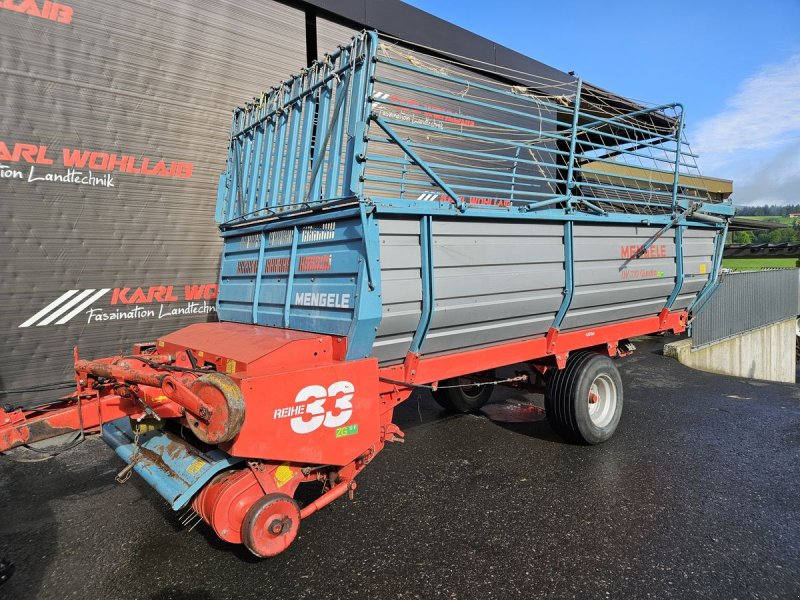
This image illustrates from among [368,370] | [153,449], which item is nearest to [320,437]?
[368,370]

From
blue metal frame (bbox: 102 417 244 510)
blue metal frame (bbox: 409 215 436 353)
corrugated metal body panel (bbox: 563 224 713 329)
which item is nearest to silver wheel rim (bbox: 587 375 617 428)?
corrugated metal body panel (bbox: 563 224 713 329)

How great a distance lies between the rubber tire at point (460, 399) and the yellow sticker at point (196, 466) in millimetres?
3379

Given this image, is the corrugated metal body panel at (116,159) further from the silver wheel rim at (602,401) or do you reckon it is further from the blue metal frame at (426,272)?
the silver wheel rim at (602,401)

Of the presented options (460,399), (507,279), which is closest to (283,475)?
(507,279)

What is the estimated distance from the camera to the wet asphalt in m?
2.81

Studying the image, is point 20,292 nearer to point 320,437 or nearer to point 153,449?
point 153,449

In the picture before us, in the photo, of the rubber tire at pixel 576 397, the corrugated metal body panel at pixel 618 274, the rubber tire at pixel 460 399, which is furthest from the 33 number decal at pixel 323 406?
the rubber tire at pixel 460 399

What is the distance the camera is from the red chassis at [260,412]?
101 inches

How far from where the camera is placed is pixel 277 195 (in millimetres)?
4027

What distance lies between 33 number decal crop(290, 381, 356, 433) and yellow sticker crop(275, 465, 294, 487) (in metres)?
0.29

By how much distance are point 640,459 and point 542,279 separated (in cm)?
205

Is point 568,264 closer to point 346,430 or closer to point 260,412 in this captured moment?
point 346,430

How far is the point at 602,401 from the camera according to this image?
16.8 ft

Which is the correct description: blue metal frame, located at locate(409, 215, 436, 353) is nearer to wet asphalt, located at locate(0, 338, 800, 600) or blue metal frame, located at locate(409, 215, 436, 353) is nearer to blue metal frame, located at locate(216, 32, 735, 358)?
blue metal frame, located at locate(216, 32, 735, 358)
